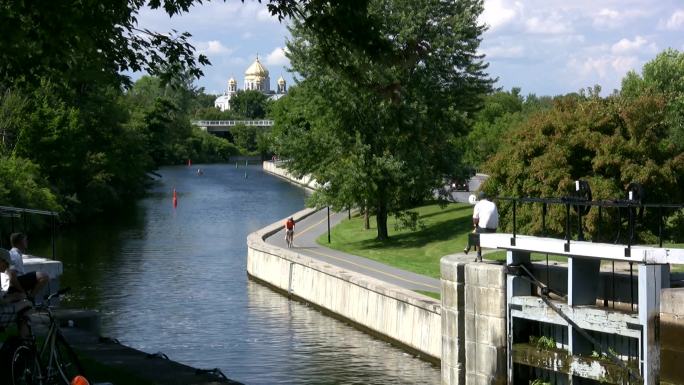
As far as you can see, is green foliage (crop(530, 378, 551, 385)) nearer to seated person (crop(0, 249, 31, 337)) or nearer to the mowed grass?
seated person (crop(0, 249, 31, 337))

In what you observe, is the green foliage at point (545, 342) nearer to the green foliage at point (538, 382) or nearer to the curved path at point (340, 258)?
the green foliage at point (538, 382)

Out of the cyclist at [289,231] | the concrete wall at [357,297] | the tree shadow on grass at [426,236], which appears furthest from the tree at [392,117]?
the concrete wall at [357,297]

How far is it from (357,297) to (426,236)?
1729 centimetres

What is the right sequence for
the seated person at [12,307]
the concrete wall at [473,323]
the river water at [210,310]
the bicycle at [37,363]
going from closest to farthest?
the bicycle at [37,363]
the seated person at [12,307]
the concrete wall at [473,323]
the river water at [210,310]

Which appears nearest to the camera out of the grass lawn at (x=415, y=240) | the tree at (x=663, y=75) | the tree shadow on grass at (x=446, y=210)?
the grass lawn at (x=415, y=240)

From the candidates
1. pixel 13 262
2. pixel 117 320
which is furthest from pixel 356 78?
pixel 117 320

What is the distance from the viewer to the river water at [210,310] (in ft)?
95.5

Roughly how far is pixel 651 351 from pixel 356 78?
6659 millimetres

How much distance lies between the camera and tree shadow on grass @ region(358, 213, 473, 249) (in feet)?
166

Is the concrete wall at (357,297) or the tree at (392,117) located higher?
the tree at (392,117)

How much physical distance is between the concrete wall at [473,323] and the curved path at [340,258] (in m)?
10.5

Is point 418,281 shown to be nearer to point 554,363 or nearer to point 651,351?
point 554,363

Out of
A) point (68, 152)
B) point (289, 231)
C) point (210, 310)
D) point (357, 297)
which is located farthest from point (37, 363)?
point (68, 152)

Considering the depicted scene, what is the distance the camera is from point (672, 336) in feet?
56.5
